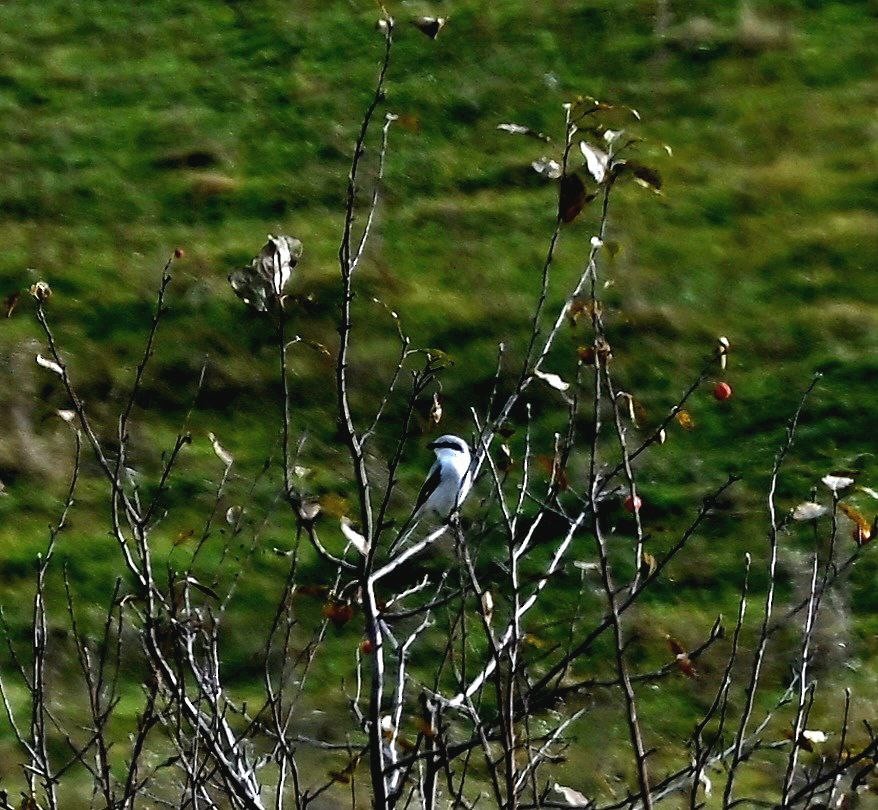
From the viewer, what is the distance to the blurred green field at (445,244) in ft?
31.7

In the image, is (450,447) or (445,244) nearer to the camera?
(450,447)

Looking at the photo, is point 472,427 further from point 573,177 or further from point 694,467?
point 573,177

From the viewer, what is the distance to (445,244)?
1267cm

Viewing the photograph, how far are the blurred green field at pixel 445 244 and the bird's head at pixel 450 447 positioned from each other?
140 centimetres

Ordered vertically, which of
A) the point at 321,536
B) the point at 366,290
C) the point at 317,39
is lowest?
the point at 321,536

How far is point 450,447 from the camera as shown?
26.6ft

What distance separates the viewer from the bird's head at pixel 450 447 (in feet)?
26.2

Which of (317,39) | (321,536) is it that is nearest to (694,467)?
(321,536)

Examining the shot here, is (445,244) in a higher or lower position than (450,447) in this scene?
lower

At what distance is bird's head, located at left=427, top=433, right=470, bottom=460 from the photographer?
7.98 metres

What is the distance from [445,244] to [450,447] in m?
4.90

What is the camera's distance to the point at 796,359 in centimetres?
1116

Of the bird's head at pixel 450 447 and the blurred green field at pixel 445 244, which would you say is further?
the blurred green field at pixel 445 244

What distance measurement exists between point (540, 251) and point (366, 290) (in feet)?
5.81
